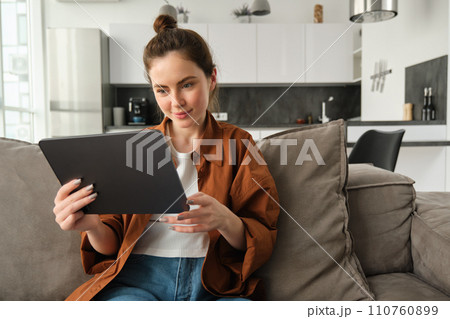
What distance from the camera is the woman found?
2.93 feet

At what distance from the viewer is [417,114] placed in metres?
3.41

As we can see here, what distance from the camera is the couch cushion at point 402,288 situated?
0.93 meters

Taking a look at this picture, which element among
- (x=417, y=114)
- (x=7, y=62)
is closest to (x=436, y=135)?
(x=417, y=114)

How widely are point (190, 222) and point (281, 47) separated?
4054 mm

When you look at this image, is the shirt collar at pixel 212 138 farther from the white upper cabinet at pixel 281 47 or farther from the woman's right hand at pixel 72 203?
the white upper cabinet at pixel 281 47

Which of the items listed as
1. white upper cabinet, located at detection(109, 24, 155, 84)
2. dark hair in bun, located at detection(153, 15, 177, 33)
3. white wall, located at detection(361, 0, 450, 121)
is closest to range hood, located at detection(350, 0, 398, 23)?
white wall, located at detection(361, 0, 450, 121)

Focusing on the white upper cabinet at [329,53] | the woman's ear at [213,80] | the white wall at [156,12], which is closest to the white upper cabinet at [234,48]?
the white wall at [156,12]

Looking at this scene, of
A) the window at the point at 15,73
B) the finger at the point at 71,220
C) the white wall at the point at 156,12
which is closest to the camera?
the finger at the point at 71,220

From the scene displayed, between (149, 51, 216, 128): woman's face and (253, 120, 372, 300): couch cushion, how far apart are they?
215 mm

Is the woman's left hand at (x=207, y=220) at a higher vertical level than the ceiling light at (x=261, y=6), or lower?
lower

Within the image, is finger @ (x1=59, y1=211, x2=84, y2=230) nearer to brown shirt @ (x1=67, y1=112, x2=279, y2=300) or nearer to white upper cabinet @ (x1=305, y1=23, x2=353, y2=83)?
brown shirt @ (x1=67, y1=112, x2=279, y2=300)

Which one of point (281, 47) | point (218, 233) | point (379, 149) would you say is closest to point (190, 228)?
point (218, 233)

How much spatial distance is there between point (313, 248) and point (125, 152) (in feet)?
1.75

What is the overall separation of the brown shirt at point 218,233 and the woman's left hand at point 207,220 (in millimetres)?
40
